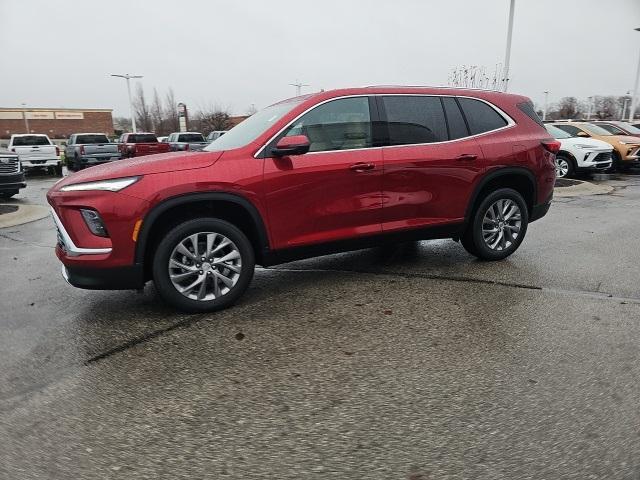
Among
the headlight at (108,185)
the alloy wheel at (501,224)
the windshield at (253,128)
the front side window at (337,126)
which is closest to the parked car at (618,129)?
the alloy wheel at (501,224)

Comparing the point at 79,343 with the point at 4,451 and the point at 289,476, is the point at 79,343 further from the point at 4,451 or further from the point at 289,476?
the point at 289,476

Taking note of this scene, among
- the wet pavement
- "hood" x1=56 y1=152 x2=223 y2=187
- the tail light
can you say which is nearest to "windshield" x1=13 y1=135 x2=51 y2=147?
Result: the wet pavement

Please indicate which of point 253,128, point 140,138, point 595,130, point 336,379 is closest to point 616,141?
point 595,130

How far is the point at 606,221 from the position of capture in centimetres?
789

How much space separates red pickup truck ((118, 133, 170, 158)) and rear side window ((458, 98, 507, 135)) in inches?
745

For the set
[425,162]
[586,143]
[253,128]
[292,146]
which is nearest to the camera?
[292,146]

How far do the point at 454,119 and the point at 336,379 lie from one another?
3128mm

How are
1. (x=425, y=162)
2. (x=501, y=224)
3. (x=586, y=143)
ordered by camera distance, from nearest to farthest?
1. (x=425, y=162)
2. (x=501, y=224)
3. (x=586, y=143)

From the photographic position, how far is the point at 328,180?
418 cm

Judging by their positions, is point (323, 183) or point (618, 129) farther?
point (618, 129)

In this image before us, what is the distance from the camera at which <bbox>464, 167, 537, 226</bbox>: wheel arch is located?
16.5 feet

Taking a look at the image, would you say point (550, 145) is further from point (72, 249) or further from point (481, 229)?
point (72, 249)

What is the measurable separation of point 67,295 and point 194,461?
2.98m

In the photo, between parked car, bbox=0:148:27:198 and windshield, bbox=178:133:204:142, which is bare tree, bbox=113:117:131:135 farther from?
parked car, bbox=0:148:27:198
